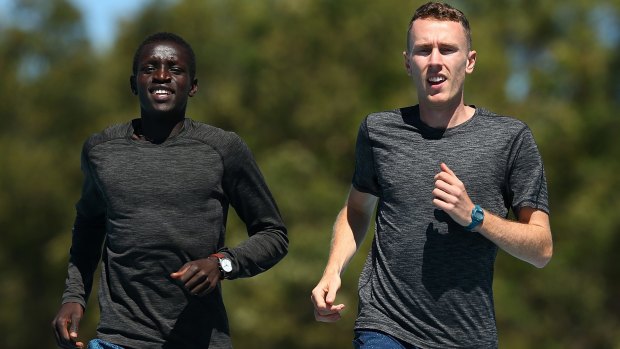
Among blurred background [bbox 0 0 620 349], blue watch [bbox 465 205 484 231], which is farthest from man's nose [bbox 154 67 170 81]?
blurred background [bbox 0 0 620 349]

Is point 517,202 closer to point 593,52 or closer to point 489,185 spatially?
point 489,185

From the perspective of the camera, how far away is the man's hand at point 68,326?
570 cm

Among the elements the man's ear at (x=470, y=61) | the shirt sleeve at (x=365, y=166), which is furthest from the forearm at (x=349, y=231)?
the man's ear at (x=470, y=61)

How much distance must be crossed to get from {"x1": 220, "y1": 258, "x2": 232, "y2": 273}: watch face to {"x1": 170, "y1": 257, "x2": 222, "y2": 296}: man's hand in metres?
0.06

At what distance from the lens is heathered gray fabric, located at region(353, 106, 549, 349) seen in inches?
216

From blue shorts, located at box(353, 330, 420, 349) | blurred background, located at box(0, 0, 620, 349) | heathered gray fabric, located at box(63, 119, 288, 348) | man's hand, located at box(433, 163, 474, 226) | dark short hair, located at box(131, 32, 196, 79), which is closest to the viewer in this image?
man's hand, located at box(433, 163, 474, 226)

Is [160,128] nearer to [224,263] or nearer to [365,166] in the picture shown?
[224,263]

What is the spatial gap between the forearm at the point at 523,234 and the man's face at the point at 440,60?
2.06ft

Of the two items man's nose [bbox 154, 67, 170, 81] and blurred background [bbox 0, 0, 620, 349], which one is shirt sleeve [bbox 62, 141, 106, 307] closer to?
man's nose [bbox 154, 67, 170, 81]

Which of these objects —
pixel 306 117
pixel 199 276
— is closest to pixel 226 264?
pixel 199 276

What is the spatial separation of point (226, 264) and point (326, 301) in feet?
1.54

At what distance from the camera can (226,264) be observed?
220 inches

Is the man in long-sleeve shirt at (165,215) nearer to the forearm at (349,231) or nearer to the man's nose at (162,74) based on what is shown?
the man's nose at (162,74)

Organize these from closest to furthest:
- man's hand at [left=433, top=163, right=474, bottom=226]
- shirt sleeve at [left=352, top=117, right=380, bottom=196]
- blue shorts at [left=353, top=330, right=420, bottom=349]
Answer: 1. man's hand at [left=433, top=163, right=474, bottom=226]
2. blue shorts at [left=353, top=330, right=420, bottom=349]
3. shirt sleeve at [left=352, top=117, right=380, bottom=196]
